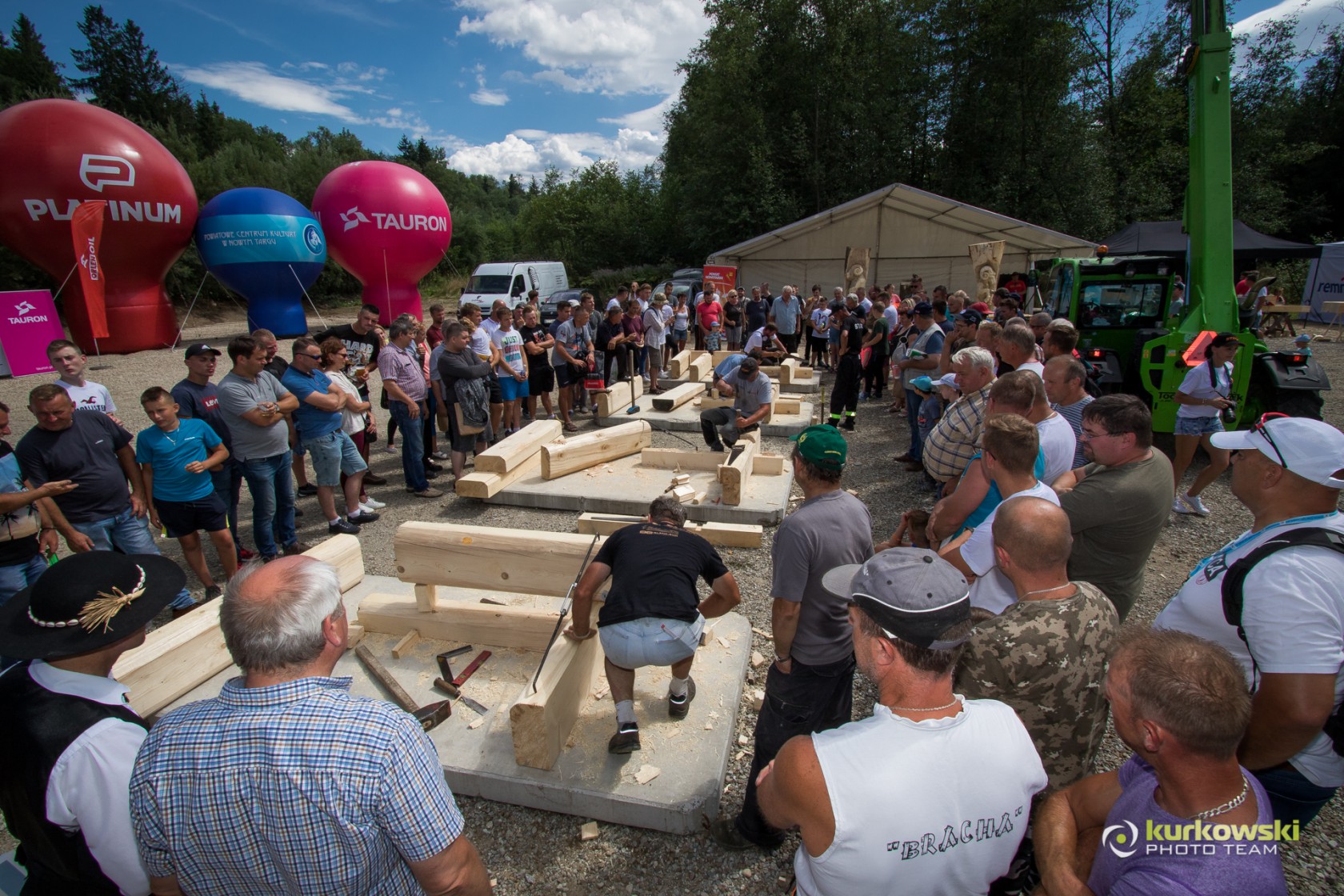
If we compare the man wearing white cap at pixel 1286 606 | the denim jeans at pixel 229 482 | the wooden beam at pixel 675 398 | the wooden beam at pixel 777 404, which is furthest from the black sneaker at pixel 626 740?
the wooden beam at pixel 675 398

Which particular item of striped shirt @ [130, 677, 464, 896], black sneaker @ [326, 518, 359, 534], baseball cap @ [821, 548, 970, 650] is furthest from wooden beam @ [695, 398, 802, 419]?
striped shirt @ [130, 677, 464, 896]

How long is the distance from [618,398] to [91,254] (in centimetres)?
1321

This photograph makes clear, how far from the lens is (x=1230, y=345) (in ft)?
19.0

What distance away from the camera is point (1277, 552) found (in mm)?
1729

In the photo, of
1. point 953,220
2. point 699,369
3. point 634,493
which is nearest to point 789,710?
point 634,493

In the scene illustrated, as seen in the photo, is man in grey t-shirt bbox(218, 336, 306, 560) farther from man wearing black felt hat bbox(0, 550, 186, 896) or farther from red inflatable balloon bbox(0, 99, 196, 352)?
red inflatable balloon bbox(0, 99, 196, 352)

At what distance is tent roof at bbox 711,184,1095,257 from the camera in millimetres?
18141

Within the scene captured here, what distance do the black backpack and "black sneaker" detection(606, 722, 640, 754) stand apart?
2.31m

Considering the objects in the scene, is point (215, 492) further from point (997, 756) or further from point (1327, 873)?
point (1327, 873)

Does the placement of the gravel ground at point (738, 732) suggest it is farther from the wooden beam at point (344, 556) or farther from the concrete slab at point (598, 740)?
the wooden beam at point (344, 556)

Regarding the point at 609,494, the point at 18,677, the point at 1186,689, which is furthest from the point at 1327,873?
the point at 609,494

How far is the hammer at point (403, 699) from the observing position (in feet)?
10.7

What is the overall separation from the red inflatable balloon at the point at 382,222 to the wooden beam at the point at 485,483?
12.2 metres

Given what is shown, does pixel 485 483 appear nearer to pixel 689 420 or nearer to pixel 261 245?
pixel 689 420
